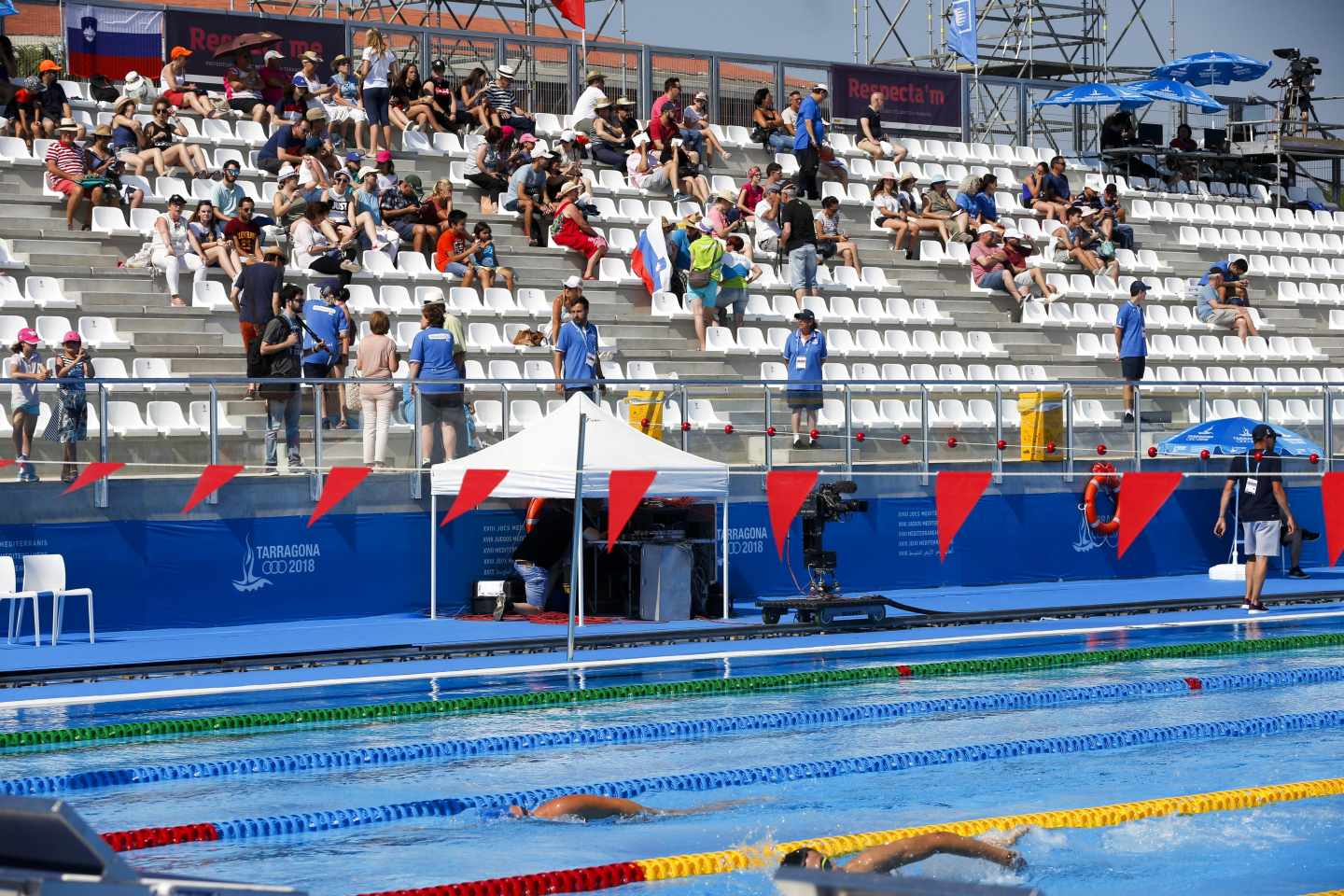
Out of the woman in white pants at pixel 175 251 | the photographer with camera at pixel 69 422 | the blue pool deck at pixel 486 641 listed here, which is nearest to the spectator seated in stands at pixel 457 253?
the woman in white pants at pixel 175 251

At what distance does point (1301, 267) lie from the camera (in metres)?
26.9

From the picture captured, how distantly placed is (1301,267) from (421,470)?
16.5 m

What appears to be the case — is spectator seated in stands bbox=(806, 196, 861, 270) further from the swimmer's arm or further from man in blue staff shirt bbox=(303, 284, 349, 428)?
the swimmer's arm

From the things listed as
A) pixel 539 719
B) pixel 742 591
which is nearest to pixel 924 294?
pixel 742 591

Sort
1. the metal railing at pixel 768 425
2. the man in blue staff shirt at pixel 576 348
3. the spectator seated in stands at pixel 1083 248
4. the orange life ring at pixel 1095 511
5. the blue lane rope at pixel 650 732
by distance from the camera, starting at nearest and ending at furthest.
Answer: the blue lane rope at pixel 650 732 < the metal railing at pixel 768 425 < the man in blue staff shirt at pixel 576 348 < the orange life ring at pixel 1095 511 < the spectator seated in stands at pixel 1083 248

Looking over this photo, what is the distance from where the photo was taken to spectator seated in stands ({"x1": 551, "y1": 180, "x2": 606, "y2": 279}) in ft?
66.5

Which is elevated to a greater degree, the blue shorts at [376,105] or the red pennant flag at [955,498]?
the blue shorts at [376,105]

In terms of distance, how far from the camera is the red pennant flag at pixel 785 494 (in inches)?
604

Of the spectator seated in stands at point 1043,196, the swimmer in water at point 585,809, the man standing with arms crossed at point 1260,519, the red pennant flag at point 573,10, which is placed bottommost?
the swimmer in water at point 585,809

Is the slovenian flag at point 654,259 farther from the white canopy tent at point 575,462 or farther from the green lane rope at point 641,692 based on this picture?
the green lane rope at point 641,692

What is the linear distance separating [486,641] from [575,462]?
1.76 meters

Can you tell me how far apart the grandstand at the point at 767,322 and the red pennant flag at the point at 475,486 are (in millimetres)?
665

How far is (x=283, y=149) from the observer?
19.4 m

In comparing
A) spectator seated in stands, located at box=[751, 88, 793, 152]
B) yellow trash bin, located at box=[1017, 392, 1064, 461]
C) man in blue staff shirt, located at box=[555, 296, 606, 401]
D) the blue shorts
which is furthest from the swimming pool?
spectator seated in stands, located at box=[751, 88, 793, 152]
